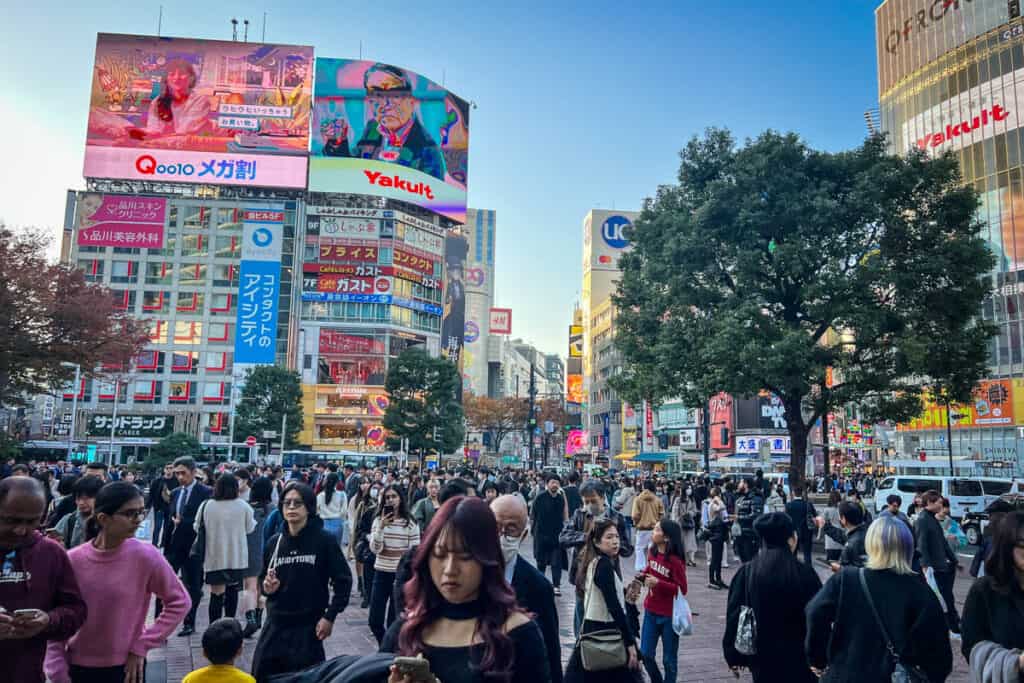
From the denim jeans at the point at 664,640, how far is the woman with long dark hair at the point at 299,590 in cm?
270

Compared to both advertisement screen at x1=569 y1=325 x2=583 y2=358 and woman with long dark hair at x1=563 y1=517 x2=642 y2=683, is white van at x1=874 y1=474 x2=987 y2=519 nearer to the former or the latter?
woman with long dark hair at x1=563 y1=517 x2=642 y2=683

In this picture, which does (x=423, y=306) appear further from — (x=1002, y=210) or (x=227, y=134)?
(x=1002, y=210)

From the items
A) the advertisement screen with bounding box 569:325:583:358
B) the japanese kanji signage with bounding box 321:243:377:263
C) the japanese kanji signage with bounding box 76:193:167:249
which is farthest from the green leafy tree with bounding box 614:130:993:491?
the advertisement screen with bounding box 569:325:583:358

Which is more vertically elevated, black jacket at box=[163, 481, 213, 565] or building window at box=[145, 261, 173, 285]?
building window at box=[145, 261, 173, 285]

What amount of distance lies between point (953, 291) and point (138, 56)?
68695 mm

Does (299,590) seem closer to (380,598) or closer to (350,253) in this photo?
(380,598)

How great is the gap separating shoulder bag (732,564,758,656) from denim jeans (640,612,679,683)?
1.44m

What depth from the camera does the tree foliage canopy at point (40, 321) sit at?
2062 cm

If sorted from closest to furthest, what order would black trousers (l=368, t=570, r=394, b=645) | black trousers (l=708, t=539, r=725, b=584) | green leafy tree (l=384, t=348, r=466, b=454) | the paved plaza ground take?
black trousers (l=368, t=570, r=394, b=645)
the paved plaza ground
black trousers (l=708, t=539, r=725, b=584)
green leafy tree (l=384, t=348, r=466, b=454)

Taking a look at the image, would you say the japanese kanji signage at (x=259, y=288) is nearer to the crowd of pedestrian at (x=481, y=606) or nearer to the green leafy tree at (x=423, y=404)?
the green leafy tree at (x=423, y=404)

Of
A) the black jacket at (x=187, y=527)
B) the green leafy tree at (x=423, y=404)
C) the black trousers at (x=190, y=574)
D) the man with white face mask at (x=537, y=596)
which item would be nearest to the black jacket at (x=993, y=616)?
the man with white face mask at (x=537, y=596)

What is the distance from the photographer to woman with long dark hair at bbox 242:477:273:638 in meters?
7.87

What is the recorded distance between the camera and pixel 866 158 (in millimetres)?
21156

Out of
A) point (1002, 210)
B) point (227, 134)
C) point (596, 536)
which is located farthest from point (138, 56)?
point (596, 536)
